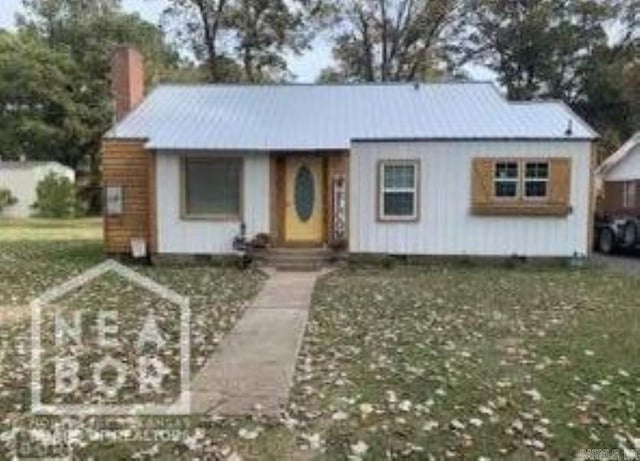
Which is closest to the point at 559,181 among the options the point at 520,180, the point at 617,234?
the point at 520,180

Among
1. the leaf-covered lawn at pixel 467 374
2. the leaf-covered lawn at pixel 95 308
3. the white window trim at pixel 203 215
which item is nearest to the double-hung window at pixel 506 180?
the leaf-covered lawn at pixel 467 374

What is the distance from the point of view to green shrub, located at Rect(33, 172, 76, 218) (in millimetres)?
38438

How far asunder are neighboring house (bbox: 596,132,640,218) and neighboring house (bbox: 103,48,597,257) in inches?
250

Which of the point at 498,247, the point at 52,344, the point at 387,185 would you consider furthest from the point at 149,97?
the point at 52,344

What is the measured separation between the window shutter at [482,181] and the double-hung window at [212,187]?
4.79m

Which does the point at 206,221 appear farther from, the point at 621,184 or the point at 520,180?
the point at 621,184

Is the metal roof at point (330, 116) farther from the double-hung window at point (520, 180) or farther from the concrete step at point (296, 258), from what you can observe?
the concrete step at point (296, 258)

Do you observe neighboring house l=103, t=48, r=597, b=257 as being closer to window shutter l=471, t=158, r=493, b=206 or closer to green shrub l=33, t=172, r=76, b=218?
window shutter l=471, t=158, r=493, b=206

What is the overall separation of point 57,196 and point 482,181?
2766 cm

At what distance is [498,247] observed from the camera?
637 inches

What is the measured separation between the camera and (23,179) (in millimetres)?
41062

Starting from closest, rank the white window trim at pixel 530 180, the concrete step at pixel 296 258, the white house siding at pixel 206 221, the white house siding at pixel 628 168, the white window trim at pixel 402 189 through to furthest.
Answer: the concrete step at pixel 296 258 < the white window trim at pixel 530 180 < the white window trim at pixel 402 189 < the white house siding at pixel 206 221 < the white house siding at pixel 628 168

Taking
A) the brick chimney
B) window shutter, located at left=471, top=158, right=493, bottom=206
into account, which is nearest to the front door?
window shutter, located at left=471, top=158, right=493, bottom=206

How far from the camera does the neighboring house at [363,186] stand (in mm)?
16016
